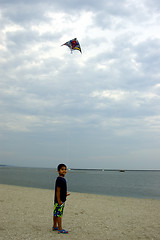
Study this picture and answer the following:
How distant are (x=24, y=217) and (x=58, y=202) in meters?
3.18

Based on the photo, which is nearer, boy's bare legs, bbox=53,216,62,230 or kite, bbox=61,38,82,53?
boy's bare legs, bbox=53,216,62,230

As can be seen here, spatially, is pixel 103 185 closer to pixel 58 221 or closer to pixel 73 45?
pixel 73 45

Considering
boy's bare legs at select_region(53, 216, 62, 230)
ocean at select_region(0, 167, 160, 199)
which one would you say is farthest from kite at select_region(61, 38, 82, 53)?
ocean at select_region(0, 167, 160, 199)

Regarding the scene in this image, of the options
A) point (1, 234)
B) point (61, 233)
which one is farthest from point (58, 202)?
point (1, 234)

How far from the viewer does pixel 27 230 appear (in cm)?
647

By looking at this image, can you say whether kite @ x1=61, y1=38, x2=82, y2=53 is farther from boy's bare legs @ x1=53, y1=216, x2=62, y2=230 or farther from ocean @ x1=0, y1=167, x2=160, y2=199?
ocean @ x1=0, y1=167, x2=160, y2=199

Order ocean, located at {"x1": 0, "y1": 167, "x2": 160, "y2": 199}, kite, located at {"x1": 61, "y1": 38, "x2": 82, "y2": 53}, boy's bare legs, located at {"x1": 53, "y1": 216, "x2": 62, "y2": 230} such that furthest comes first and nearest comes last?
ocean, located at {"x1": 0, "y1": 167, "x2": 160, "y2": 199}, kite, located at {"x1": 61, "y1": 38, "x2": 82, "y2": 53}, boy's bare legs, located at {"x1": 53, "y1": 216, "x2": 62, "y2": 230}

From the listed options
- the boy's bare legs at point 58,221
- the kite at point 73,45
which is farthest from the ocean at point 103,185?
the boy's bare legs at point 58,221

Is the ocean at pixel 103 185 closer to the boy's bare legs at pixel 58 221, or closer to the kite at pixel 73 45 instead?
the kite at pixel 73 45

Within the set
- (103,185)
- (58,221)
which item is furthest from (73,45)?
(103,185)

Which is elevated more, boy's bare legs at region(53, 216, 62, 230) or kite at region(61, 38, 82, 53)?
kite at region(61, 38, 82, 53)

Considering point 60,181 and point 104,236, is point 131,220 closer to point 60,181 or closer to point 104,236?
point 104,236

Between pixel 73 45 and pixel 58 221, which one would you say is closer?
pixel 58 221

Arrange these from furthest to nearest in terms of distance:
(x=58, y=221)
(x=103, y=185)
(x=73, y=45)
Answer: (x=103, y=185), (x=73, y=45), (x=58, y=221)
